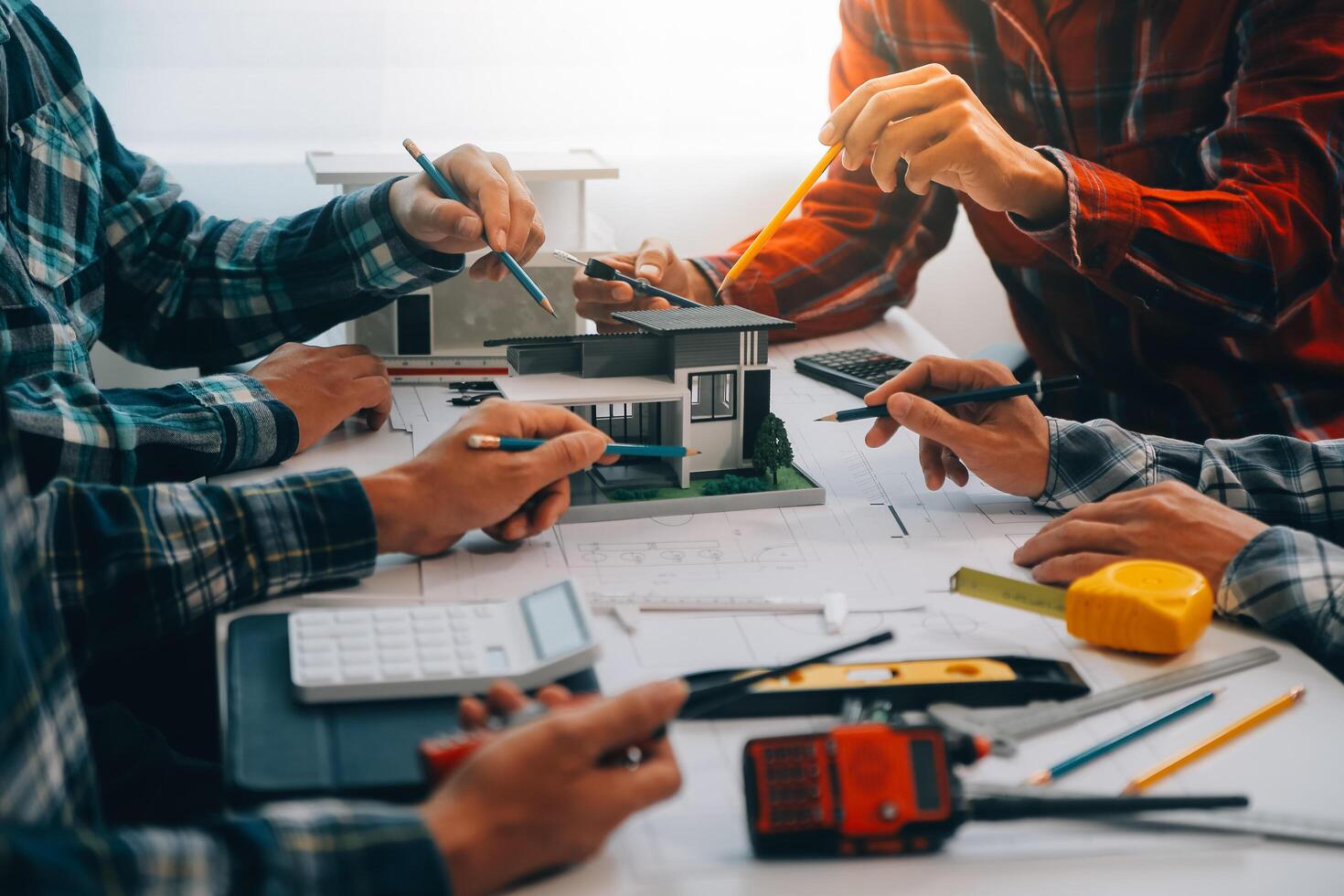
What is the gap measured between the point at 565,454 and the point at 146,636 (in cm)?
37

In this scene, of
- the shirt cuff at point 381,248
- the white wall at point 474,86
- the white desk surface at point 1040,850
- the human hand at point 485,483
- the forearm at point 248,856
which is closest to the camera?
the forearm at point 248,856

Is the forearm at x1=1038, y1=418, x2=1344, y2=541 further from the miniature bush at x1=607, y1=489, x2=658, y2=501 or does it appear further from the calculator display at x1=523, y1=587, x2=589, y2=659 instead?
the calculator display at x1=523, y1=587, x2=589, y2=659

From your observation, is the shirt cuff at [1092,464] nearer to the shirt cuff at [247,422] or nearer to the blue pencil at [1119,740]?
the blue pencil at [1119,740]

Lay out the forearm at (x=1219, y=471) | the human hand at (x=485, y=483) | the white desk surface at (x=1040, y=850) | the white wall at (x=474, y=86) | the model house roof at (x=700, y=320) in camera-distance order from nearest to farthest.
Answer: the white desk surface at (x=1040, y=850), the human hand at (x=485, y=483), the forearm at (x=1219, y=471), the model house roof at (x=700, y=320), the white wall at (x=474, y=86)

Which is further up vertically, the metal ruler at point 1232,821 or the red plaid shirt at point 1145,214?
the red plaid shirt at point 1145,214

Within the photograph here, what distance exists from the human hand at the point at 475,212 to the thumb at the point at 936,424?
49 cm

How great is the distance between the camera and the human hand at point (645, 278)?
5.24ft

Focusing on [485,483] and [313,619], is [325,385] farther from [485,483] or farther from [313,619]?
[313,619]

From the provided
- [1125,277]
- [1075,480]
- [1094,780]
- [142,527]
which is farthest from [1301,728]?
[142,527]

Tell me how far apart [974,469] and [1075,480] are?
0.31 feet

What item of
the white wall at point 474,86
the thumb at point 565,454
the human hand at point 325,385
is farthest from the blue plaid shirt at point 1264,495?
the white wall at point 474,86

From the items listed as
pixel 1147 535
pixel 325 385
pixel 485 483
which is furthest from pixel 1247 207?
pixel 325 385

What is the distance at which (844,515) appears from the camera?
1.19 m

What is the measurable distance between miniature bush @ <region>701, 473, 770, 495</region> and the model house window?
0.07m
